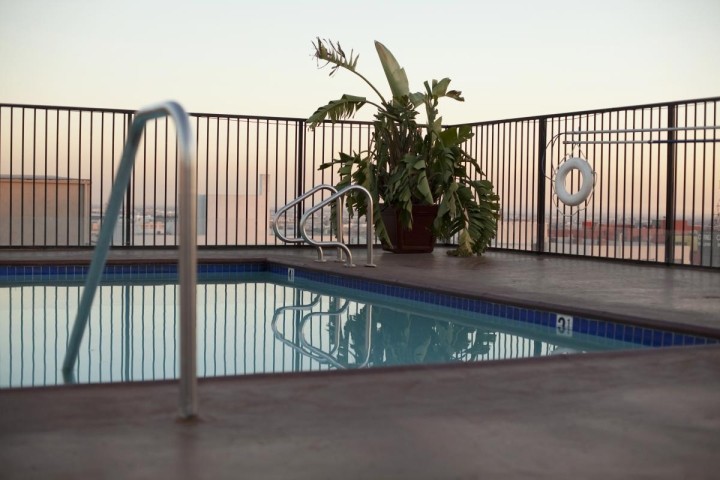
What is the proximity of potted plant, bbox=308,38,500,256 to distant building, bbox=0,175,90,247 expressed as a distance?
2.75 metres

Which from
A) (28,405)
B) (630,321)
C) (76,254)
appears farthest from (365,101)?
(28,405)

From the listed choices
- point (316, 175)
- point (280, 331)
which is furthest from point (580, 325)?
point (316, 175)

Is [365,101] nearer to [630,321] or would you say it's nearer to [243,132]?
[243,132]

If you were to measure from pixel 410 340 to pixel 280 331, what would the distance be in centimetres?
74

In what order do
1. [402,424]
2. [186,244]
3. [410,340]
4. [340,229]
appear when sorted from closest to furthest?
[186,244], [402,424], [410,340], [340,229]

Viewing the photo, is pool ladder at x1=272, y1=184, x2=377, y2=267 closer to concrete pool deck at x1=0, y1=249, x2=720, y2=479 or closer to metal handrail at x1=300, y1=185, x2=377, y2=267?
metal handrail at x1=300, y1=185, x2=377, y2=267

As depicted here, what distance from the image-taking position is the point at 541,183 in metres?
9.60

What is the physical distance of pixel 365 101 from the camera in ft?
30.8

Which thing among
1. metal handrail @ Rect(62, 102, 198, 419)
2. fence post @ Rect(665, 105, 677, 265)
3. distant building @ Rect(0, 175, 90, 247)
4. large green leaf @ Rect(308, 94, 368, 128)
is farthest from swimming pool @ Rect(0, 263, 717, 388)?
fence post @ Rect(665, 105, 677, 265)

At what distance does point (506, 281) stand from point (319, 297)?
136 centimetres

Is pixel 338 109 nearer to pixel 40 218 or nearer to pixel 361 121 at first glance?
pixel 361 121

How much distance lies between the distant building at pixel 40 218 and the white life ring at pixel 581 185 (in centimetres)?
495

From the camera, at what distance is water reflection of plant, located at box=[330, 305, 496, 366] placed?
4297 mm

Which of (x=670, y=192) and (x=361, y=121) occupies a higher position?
(x=361, y=121)
